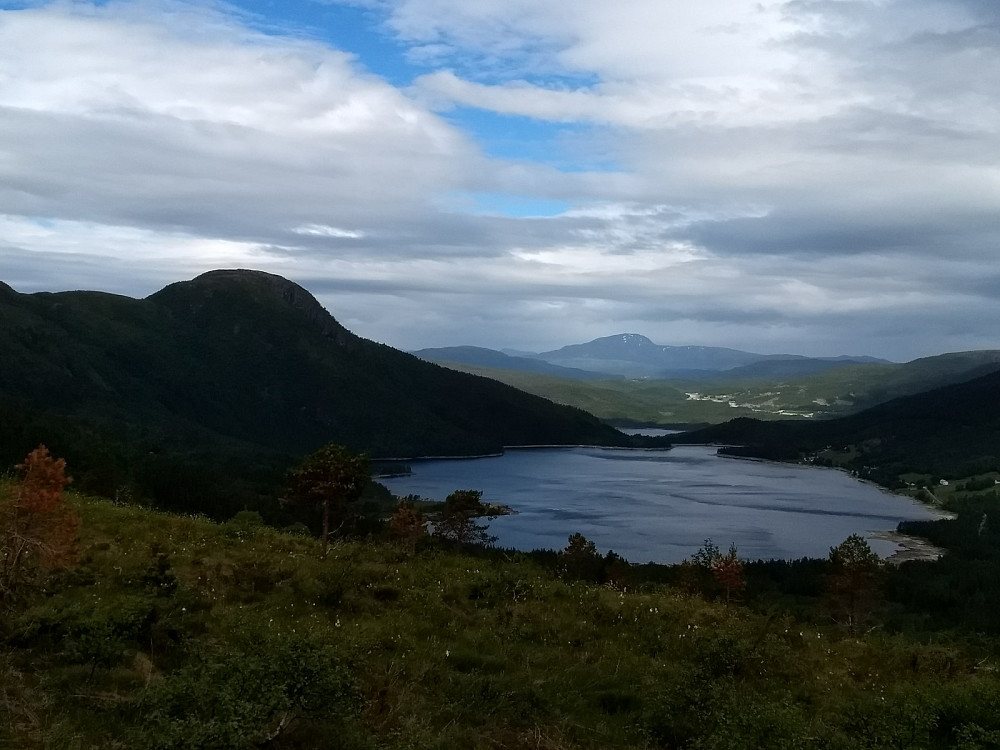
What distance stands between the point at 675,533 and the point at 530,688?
13339cm

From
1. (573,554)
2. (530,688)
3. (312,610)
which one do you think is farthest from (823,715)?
(573,554)

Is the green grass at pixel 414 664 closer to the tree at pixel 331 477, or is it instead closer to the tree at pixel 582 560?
the tree at pixel 331 477

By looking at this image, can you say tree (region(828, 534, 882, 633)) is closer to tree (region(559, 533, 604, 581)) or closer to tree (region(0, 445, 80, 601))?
tree (region(559, 533, 604, 581))

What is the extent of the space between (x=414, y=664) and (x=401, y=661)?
226 mm

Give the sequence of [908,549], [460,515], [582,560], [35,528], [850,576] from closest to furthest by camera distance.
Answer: [35,528], [850,576], [582,560], [460,515], [908,549]

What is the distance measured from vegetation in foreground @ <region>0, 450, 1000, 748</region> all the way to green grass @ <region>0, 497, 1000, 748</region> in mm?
42

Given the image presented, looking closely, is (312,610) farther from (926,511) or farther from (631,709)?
(926,511)

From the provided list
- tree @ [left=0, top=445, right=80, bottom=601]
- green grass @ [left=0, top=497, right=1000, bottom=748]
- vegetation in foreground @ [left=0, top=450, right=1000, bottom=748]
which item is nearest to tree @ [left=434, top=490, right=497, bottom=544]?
vegetation in foreground @ [left=0, top=450, right=1000, bottom=748]

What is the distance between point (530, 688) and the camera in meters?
11.5

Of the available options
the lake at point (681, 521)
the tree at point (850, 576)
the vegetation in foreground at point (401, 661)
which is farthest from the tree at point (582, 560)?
the lake at point (681, 521)

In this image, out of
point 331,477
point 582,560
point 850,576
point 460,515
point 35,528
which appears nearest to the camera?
point 35,528

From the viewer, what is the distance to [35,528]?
43.7 ft

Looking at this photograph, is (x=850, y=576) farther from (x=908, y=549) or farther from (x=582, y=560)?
(x=908, y=549)

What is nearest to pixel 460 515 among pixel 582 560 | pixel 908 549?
pixel 582 560
